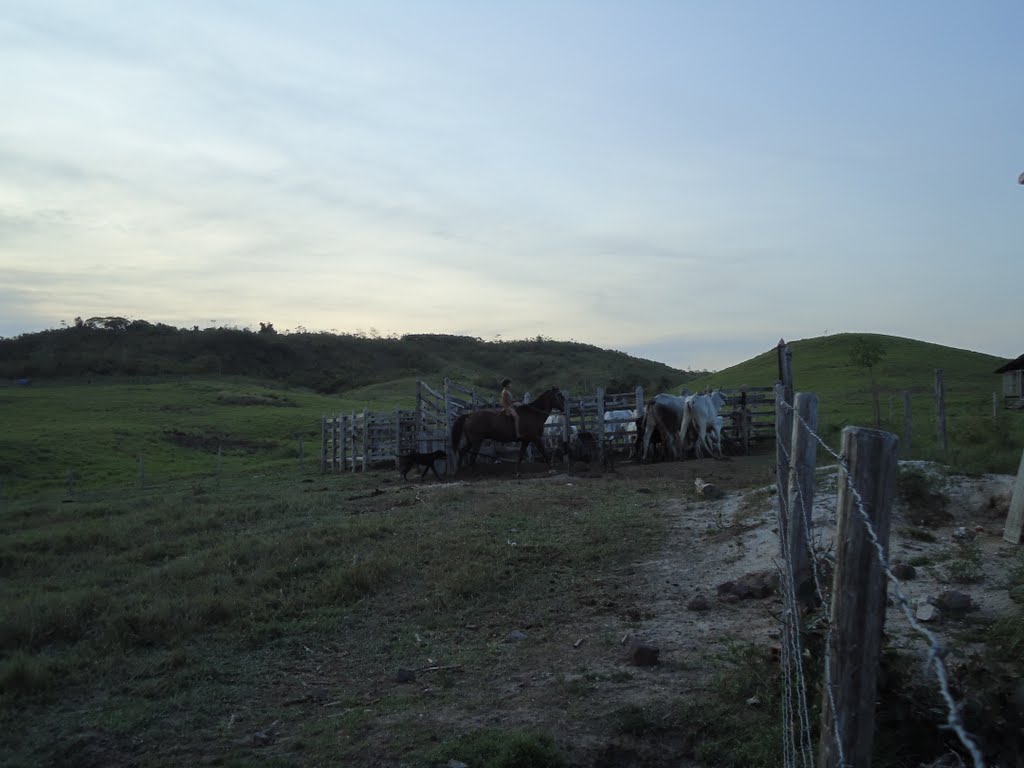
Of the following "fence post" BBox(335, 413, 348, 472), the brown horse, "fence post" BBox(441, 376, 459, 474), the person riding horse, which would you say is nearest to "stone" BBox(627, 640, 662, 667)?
the brown horse

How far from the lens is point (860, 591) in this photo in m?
2.82

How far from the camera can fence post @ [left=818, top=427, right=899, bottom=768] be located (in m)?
2.78

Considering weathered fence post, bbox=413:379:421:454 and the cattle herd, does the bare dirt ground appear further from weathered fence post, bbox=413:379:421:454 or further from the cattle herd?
weathered fence post, bbox=413:379:421:454

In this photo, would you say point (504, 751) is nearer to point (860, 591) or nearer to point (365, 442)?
point (860, 591)

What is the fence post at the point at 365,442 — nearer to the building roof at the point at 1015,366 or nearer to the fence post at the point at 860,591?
the building roof at the point at 1015,366

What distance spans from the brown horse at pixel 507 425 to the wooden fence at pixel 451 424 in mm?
483

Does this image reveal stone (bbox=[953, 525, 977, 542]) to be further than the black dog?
No

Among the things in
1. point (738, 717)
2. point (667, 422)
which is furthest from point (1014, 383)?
point (738, 717)

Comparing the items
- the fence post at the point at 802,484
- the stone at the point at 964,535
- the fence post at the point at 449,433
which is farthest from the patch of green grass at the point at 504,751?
the fence post at the point at 449,433

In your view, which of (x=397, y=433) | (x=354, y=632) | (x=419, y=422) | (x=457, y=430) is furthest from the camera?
(x=397, y=433)

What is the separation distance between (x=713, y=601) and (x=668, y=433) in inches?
574

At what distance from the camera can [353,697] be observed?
6121 mm

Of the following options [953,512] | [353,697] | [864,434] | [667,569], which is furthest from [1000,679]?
[953,512]

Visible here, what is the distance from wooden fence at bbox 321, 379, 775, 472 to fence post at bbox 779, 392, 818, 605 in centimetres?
1647
